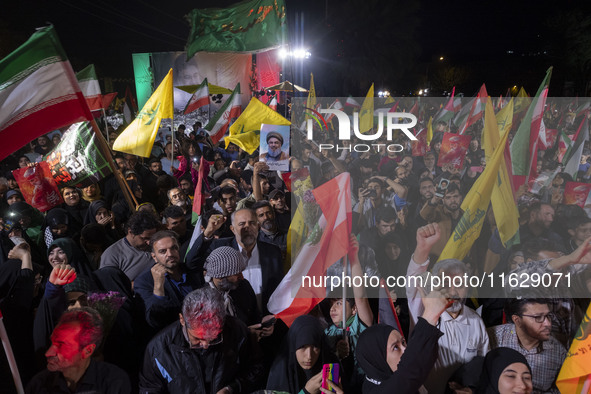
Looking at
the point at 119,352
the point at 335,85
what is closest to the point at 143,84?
the point at 335,85

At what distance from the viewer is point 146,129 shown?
5.91 meters

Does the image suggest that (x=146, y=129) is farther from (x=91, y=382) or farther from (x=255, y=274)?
(x=91, y=382)

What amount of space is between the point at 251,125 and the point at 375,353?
5363 millimetres

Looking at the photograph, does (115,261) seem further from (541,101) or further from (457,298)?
(541,101)

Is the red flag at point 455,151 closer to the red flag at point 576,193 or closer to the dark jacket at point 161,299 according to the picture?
the red flag at point 576,193

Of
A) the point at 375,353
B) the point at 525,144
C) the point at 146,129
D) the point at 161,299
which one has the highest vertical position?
the point at 146,129

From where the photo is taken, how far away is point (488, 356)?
271 centimetres

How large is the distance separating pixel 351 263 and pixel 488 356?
3.88 ft

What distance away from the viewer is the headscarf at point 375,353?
2.58 m

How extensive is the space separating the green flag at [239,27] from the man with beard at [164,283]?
661cm

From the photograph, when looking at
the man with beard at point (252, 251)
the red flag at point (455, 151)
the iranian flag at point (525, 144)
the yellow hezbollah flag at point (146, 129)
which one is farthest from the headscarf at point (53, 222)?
the red flag at point (455, 151)

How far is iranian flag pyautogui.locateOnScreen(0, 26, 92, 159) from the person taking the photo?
10.5 feet

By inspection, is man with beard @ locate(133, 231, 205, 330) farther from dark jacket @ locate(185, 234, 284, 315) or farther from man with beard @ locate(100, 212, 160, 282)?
man with beard @ locate(100, 212, 160, 282)

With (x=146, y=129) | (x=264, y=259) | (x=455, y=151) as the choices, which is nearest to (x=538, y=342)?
(x=264, y=259)
